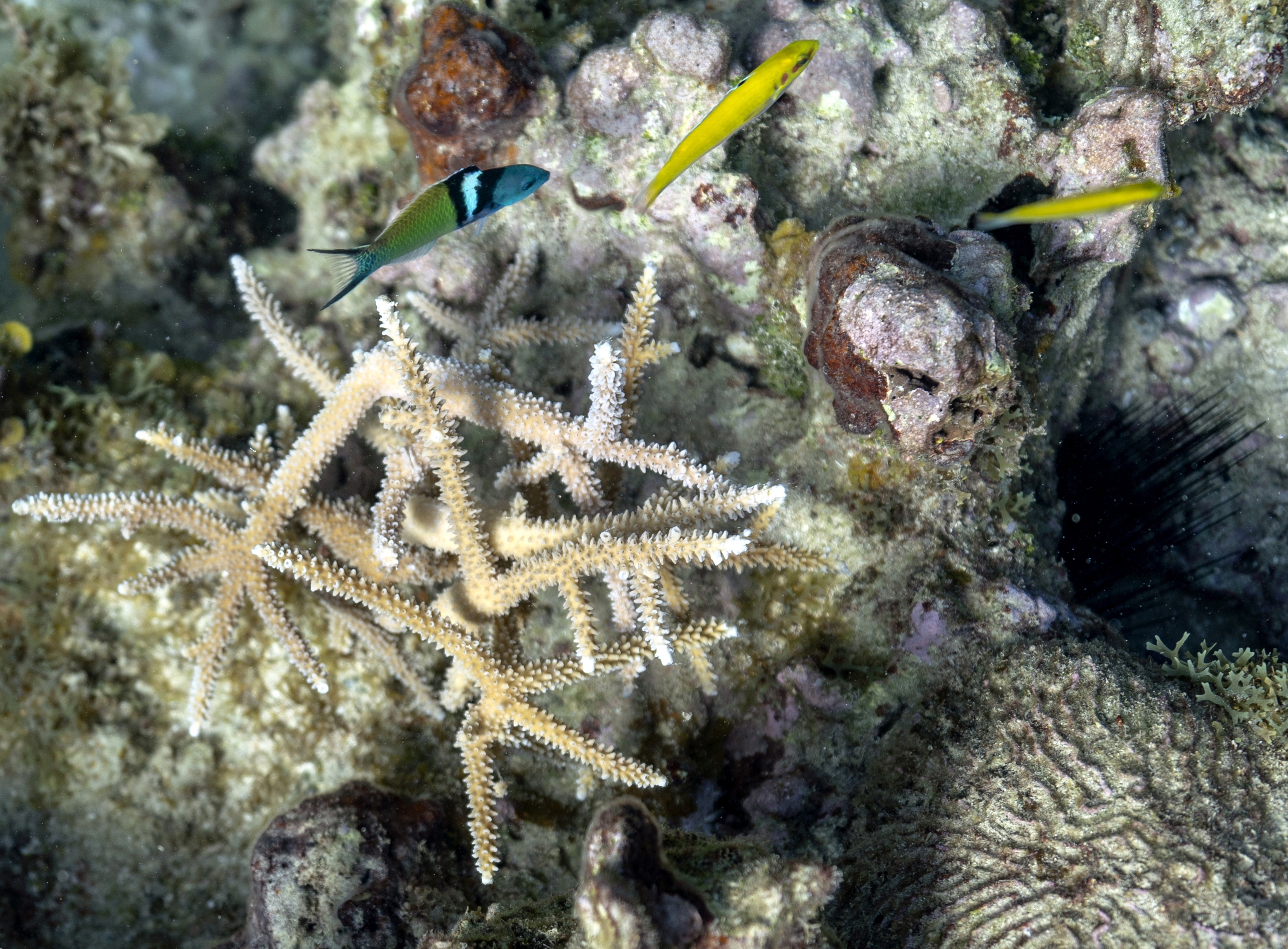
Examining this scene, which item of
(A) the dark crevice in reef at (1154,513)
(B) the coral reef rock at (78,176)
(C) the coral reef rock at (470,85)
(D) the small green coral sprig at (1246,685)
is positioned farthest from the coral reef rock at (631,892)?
(B) the coral reef rock at (78,176)

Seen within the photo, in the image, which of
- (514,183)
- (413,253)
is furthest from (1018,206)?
(413,253)

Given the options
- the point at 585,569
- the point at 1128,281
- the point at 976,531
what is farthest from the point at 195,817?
the point at 1128,281

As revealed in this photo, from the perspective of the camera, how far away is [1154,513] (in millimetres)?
3223

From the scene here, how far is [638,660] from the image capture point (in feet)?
8.78

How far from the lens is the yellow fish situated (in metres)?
2.10

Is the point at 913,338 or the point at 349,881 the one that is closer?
the point at 913,338

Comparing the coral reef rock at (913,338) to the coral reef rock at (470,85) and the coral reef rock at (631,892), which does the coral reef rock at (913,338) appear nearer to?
the coral reef rock at (631,892)

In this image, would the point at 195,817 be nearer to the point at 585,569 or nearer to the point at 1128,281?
the point at 585,569

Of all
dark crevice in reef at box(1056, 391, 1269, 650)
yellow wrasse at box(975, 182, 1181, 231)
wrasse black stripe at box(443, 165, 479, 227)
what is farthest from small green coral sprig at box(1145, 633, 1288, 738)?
wrasse black stripe at box(443, 165, 479, 227)

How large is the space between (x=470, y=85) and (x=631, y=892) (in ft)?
10.0

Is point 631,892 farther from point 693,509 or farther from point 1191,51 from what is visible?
point 1191,51

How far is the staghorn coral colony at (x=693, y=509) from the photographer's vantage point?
234 centimetres

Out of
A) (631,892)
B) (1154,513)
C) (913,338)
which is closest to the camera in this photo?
(631,892)

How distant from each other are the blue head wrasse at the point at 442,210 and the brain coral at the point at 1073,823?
7.29ft
